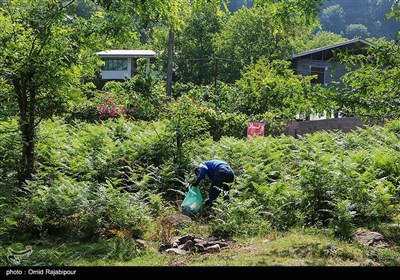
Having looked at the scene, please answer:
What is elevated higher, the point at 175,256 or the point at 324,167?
the point at 324,167

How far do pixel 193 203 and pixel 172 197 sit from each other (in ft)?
6.00

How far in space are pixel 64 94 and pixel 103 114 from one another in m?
13.6

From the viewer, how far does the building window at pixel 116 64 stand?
55.0 m

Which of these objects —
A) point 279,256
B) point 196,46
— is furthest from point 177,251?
point 196,46

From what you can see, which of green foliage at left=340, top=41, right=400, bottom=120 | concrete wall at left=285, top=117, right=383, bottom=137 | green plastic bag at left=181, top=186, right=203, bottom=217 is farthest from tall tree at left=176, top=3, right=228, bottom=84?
green foliage at left=340, top=41, right=400, bottom=120

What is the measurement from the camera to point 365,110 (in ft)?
27.9

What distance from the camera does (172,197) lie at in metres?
12.4

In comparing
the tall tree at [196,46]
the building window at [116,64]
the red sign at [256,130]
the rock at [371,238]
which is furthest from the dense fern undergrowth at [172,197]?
the building window at [116,64]

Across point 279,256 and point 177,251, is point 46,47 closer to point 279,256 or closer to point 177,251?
point 177,251

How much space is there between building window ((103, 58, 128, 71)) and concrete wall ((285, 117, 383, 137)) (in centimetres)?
3489

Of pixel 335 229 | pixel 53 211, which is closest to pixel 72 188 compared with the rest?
pixel 53 211

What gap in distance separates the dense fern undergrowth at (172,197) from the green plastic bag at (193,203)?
399mm

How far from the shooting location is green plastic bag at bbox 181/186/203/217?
10.6 meters

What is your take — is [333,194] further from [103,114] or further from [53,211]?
[103,114]
